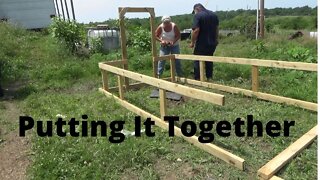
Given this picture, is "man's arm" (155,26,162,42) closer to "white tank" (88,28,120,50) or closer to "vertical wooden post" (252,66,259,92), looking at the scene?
"vertical wooden post" (252,66,259,92)

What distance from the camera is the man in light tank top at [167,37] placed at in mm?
7520

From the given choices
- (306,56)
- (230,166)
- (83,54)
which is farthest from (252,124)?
(83,54)

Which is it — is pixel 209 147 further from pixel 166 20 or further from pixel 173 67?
pixel 166 20

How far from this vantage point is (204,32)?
22.6 feet

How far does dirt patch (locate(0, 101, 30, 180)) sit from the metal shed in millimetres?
19548

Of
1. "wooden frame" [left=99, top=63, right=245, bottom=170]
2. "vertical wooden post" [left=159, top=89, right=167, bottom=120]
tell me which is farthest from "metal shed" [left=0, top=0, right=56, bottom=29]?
"vertical wooden post" [left=159, top=89, right=167, bottom=120]

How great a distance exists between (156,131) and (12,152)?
179 centimetres

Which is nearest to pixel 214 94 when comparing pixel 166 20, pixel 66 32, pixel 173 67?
pixel 173 67

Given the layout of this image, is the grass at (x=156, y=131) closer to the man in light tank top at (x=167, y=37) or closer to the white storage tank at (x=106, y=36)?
the man in light tank top at (x=167, y=37)

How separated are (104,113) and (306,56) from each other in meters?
5.78

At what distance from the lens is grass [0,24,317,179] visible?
3416mm

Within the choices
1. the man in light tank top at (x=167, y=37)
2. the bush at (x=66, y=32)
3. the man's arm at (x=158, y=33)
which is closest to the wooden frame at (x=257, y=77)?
the man in light tank top at (x=167, y=37)

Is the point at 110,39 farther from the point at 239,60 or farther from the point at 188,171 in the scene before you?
the point at 188,171

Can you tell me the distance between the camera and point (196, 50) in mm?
7141
